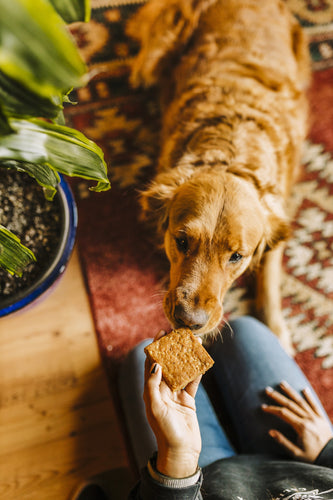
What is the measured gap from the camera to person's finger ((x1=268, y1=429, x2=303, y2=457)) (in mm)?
1287

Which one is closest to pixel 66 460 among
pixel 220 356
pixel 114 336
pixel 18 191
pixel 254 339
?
pixel 114 336

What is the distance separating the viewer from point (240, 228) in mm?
1279

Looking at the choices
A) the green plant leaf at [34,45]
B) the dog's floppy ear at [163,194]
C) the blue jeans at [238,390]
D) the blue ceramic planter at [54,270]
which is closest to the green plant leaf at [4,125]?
the green plant leaf at [34,45]

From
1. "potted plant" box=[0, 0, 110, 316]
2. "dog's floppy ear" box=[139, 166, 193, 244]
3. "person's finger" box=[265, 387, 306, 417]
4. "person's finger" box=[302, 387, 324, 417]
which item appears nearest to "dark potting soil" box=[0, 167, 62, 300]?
"potted plant" box=[0, 0, 110, 316]

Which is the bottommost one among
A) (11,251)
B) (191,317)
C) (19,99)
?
(191,317)

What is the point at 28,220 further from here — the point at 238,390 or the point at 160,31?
the point at 160,31

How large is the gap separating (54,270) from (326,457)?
1.17m

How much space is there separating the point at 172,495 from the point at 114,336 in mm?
914

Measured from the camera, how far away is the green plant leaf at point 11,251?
3.05ft

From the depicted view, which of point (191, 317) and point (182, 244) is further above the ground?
point (182, 244)

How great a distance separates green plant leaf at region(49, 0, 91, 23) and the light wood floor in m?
1.40

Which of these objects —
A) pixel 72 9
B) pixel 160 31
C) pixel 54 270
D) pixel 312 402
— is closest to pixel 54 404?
pixel 54 270

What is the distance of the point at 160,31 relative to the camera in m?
2.03

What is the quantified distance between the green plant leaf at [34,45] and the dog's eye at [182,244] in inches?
34.9
